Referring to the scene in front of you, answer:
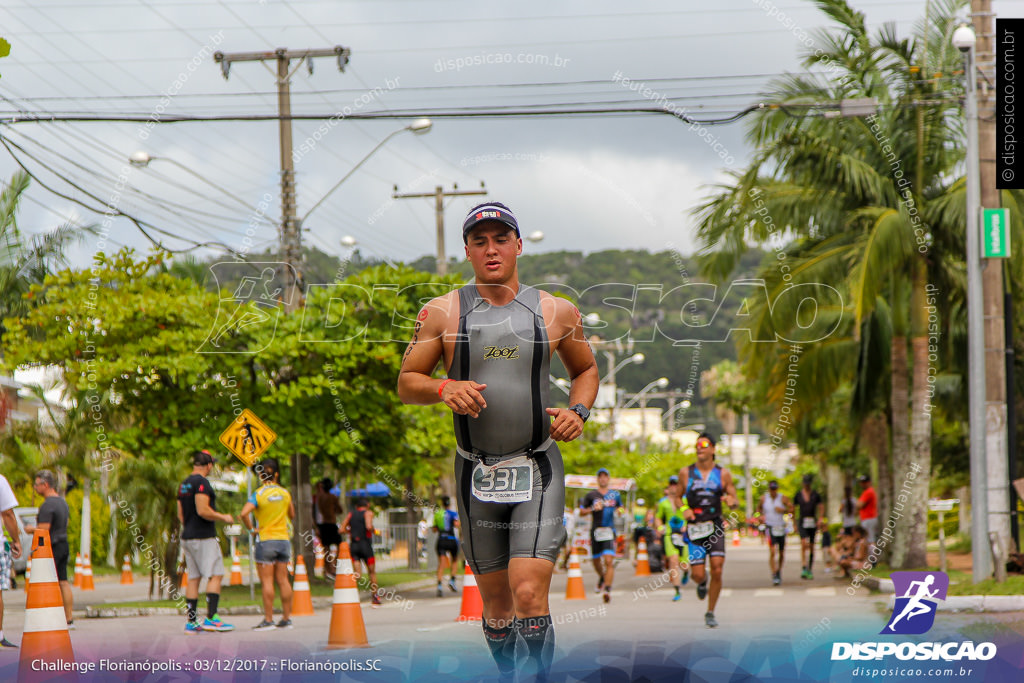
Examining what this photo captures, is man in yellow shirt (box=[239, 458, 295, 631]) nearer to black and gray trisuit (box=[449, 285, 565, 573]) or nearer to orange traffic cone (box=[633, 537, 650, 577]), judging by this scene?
black and gray trisuit (box=[449, 285, 565, 573])

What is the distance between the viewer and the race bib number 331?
17.0ft

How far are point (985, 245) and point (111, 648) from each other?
10.5 metres

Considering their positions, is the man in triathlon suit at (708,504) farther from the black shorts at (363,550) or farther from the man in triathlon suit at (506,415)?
the man in triathlon suit at (506,415)

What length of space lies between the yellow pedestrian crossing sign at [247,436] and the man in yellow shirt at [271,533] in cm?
213

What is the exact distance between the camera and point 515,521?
17.0ft

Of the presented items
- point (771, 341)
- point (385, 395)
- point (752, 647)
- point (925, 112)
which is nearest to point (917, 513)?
point (771, 341)

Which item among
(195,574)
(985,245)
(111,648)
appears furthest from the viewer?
(985,245)

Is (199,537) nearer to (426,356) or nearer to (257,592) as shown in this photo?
(257,592)

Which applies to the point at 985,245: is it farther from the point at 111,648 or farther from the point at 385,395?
the point at 111,648

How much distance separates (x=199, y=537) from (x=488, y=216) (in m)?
8.60

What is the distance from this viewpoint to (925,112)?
1906 centimetres

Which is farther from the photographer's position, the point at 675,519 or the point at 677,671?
the point at 675,519

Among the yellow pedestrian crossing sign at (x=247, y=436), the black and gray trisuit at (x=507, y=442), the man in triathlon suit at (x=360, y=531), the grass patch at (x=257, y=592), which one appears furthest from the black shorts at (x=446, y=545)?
the black and gray trisuit at (x=507, y=442)

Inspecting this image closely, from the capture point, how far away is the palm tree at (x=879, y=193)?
18672 millimetres
